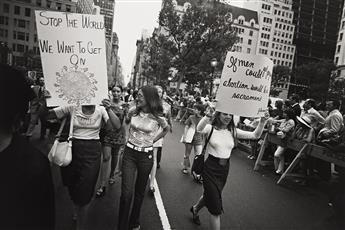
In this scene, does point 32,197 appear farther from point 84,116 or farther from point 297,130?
point 297,130

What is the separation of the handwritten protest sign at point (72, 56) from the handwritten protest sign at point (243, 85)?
156cm

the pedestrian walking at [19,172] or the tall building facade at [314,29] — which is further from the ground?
the tall building facade at [314,29]

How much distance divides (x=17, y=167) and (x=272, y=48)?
4852 inches

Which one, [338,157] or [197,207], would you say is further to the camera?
[338,157]

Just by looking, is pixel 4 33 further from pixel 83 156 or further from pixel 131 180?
pixel 131 180

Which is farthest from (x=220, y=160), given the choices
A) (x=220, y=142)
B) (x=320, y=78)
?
(x=320, y=78)

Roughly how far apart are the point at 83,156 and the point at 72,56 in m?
1.23

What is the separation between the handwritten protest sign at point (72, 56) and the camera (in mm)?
3271

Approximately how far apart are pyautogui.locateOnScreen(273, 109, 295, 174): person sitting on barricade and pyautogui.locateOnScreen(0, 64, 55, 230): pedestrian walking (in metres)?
7.40

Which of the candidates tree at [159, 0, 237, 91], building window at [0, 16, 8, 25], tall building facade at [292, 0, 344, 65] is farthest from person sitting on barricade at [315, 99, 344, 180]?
tall building facade at [292, 0, 344, 65]

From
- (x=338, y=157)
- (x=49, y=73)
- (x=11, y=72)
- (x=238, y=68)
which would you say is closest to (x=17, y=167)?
(x=11, y=72)

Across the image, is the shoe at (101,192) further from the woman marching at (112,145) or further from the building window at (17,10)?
the building window at (17,10)

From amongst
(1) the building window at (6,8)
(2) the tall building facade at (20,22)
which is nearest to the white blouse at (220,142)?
(2) the tall building facade at (20,22)

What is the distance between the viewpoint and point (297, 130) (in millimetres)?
8008
